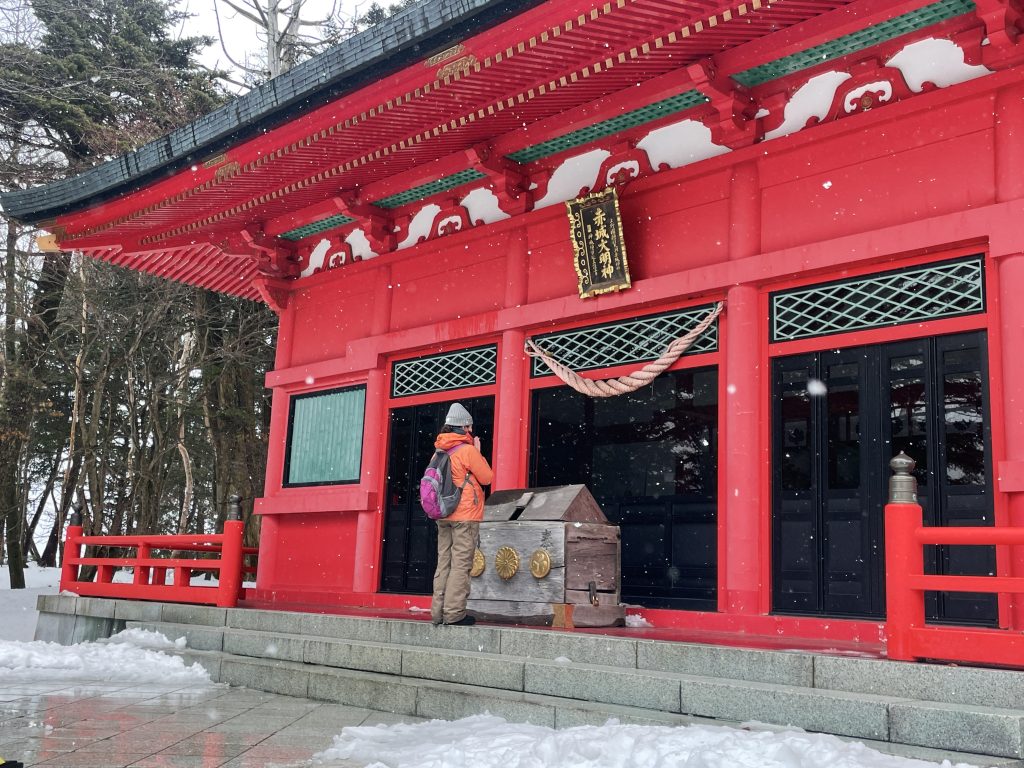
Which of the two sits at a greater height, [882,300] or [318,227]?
[318,227]

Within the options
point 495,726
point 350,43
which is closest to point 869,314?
point 495,726

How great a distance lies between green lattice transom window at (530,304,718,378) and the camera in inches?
311

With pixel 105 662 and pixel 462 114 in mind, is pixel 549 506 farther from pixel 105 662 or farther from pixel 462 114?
pixel 105 662

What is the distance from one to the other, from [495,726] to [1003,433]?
384cm

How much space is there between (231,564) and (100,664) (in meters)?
1.47

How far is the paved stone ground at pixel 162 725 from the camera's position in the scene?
4770 millimetres

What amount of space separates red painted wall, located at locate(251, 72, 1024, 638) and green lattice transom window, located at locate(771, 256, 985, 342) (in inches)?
3.8

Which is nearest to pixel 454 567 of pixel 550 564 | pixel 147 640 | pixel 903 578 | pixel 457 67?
pixel 550 564

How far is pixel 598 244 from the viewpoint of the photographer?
8.38m

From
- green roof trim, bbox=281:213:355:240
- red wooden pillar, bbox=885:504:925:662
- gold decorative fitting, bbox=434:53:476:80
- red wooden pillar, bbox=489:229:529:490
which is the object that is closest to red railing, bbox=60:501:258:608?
red wooden pillar, bbox=489:229:529:490

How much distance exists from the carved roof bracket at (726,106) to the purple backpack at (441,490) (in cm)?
336

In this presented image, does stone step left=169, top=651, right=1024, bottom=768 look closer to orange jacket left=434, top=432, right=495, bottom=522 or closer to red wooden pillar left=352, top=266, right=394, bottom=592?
orange jacket left=434, top=432, right=495, bottom=522

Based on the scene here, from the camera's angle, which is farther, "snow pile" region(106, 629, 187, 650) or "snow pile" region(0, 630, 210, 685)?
"snow pile" region(106, 629, 187, 650)

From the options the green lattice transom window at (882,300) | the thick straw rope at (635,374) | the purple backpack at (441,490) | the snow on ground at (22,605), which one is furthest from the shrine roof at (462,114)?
the snow on ground at (22,605)
